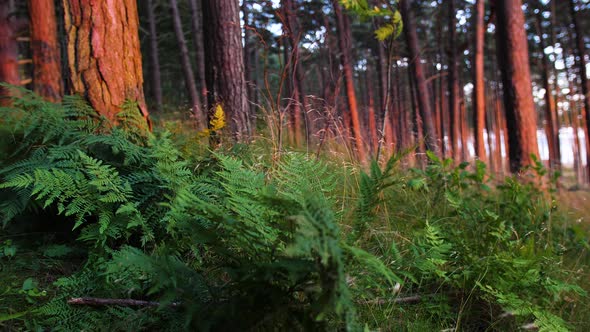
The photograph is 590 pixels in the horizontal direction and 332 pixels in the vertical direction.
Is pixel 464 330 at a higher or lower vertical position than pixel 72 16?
lower

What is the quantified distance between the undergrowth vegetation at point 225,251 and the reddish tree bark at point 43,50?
4588 millimetres

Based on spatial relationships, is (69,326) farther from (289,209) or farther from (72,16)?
(72,16)

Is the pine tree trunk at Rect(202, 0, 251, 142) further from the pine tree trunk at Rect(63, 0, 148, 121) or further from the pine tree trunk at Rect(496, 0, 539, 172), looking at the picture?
the pine tree trunk at Rect(496, 0, 539, 172)

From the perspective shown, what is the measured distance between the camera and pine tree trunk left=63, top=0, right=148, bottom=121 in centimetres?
308

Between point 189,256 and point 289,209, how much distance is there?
3.55 ft

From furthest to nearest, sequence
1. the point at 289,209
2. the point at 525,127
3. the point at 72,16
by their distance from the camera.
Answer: the point at 525,127 → the point at 72,16 → the point at 289,209

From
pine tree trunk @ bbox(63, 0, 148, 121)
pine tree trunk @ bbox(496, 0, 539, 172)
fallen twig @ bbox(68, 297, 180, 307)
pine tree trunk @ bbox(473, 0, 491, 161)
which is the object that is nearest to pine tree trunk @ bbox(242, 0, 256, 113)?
pine tree trunk @ bbox(63, 0, 148, 121)

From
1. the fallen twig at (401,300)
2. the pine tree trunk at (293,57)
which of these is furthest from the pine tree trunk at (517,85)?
the fallen twig at (401,300)

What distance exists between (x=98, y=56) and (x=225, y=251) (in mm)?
2250

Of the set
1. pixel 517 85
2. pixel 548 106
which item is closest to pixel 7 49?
pixel 517 85

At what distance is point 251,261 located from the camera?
1679 mm

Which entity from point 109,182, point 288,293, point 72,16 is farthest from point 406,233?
point 72,16

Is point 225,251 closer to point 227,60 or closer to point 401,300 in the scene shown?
point 401,300

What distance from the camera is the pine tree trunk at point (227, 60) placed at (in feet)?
13.1
